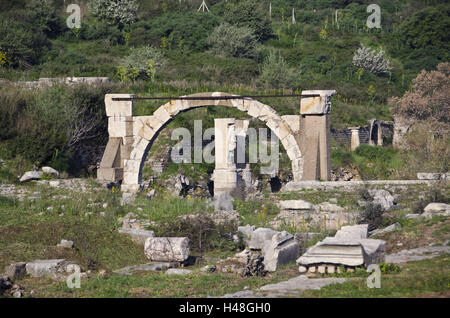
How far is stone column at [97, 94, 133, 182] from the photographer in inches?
714

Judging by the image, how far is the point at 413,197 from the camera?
1410 centimetres

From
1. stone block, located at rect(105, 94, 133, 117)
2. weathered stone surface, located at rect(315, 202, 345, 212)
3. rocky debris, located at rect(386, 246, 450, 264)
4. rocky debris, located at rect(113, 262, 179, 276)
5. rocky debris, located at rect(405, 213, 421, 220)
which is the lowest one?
rocky debris, located at rect(113, 262, 179, 276)

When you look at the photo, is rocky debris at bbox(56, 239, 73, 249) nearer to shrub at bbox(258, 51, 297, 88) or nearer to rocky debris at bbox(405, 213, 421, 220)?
rocky debris at bbox(405, 213, 421, 220)

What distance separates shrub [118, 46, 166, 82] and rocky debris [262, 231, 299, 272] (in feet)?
61.6

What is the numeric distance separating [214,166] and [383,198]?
41.1 ft

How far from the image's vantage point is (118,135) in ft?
59.9

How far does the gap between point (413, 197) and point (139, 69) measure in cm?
2049

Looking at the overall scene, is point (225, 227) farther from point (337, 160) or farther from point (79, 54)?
point (79, 54)

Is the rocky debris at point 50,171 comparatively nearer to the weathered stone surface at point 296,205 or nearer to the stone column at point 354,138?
the weathered stone surface at point 296,205

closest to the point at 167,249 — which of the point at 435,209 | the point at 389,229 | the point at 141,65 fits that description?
the point at 389,229

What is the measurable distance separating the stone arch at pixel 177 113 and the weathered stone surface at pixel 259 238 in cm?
523

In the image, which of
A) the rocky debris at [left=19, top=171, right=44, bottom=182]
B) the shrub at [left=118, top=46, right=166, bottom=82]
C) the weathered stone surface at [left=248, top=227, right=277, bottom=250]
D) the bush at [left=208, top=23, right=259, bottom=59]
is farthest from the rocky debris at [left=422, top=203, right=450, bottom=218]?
the bush at [left=208, top=23, right=259, bottom=59]

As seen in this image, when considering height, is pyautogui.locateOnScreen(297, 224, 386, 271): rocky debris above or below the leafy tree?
below
